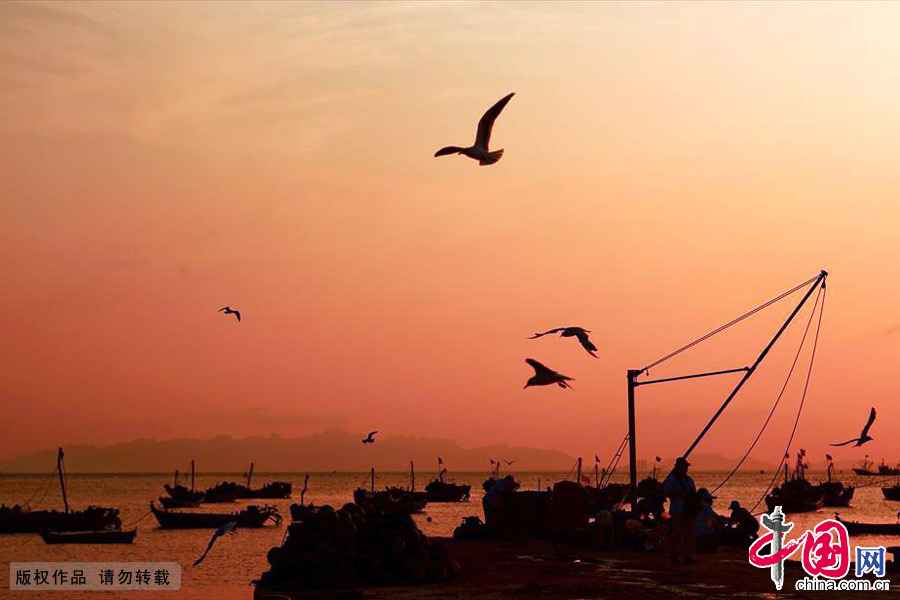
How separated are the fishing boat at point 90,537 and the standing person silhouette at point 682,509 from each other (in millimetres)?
58416

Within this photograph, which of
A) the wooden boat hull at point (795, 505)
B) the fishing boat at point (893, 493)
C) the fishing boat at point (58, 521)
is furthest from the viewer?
the fishing boat at point (893, 493)

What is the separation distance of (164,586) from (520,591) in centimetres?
3949

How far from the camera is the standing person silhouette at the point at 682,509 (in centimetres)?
2181

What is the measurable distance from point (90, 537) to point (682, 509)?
204ft

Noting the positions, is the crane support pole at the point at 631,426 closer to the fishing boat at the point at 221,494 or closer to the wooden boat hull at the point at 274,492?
the fishing boat at the point at 221,494

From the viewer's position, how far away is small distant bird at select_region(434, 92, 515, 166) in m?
20.4

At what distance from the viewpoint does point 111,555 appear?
77.7 m

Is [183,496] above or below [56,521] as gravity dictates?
above

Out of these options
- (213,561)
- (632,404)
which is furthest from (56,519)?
(632,404)

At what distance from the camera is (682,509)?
22.3 m

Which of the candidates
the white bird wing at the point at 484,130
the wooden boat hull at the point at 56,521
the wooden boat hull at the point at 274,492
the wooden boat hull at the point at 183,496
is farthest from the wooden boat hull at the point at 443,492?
the white bird wing at the point at 484,130

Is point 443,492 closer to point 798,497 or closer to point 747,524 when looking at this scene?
point 798,497

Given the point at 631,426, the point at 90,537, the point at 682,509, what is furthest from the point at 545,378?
the point at 90,537

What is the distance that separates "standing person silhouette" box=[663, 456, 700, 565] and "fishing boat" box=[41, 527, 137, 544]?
192 ft
